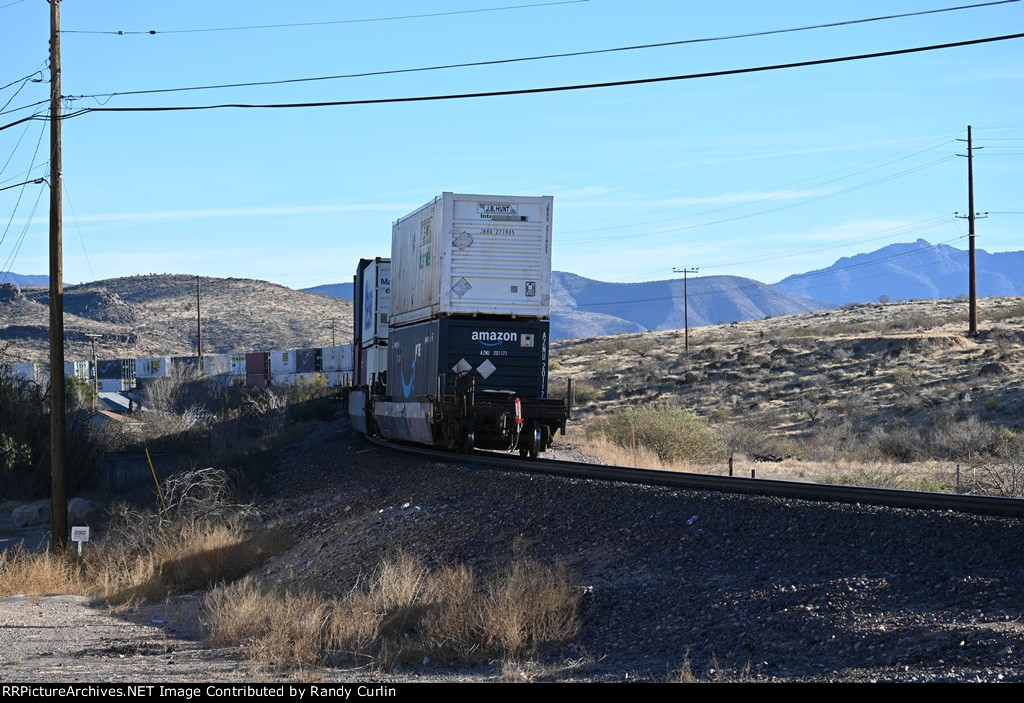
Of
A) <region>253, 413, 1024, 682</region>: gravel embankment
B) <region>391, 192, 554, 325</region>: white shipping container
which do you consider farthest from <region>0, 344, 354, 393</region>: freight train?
<region>253, 413, 1024, 682</region>: gravel embankment

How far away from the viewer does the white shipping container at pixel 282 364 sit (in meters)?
80.9

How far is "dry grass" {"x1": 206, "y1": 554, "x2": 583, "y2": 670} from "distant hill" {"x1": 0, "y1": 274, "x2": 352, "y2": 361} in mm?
115145

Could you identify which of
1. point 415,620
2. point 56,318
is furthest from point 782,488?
point 56,318

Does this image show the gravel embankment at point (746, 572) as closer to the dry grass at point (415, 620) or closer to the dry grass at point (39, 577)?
the dry grass at point (415, 620)

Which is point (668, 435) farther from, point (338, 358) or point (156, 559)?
point (338, 358)

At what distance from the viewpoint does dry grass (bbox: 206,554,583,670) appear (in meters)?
10.6

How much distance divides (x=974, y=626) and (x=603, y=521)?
5697 millimetres

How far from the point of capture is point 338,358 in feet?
232

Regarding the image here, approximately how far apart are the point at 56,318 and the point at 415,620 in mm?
12206

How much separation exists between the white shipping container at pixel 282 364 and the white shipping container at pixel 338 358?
7.65 meters

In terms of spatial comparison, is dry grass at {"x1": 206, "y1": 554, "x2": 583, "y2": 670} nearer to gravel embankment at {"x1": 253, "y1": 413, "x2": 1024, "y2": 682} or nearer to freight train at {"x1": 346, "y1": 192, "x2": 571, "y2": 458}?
gravel embankment at {"x1": 253, "y1": 413, "x2": 1024, "y2": 682}

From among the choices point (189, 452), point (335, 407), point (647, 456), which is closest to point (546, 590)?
point (647, 456)

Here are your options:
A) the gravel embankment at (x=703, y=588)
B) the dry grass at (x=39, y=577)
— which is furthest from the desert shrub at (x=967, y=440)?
the dry grass at (x=39, y=577)

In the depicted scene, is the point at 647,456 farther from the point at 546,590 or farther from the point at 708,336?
the point at 708,336
